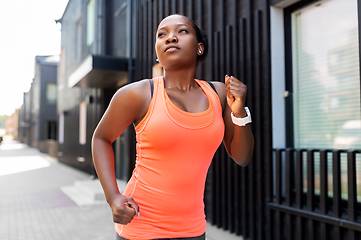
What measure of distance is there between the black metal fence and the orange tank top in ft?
7.28

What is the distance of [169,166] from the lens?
1.24 m

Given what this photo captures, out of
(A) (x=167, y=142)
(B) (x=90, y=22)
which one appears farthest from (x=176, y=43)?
(B) (x=90, y=22)

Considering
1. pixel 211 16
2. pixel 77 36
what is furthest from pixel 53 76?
pixel 211 16

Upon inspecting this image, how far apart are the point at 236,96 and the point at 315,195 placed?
265cm

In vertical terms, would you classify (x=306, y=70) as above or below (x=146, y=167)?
above

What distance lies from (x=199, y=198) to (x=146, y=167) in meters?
0.28

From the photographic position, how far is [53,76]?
27766mm

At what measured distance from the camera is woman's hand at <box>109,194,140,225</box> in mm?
1208

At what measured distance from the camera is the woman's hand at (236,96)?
1.31m

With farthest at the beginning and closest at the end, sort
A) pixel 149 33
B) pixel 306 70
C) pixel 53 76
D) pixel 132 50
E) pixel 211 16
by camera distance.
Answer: pixel 53 76, pixel 132 50, pixel 149 33, pixel 211 16, pixel 306 70

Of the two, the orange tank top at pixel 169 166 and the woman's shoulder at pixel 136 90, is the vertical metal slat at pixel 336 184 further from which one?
the woman's shoulder at pixel 136 90

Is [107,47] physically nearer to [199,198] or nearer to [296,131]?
[296,131]

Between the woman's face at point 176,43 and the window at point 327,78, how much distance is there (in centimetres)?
244

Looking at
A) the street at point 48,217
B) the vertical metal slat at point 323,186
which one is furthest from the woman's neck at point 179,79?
the street at point 48,217
